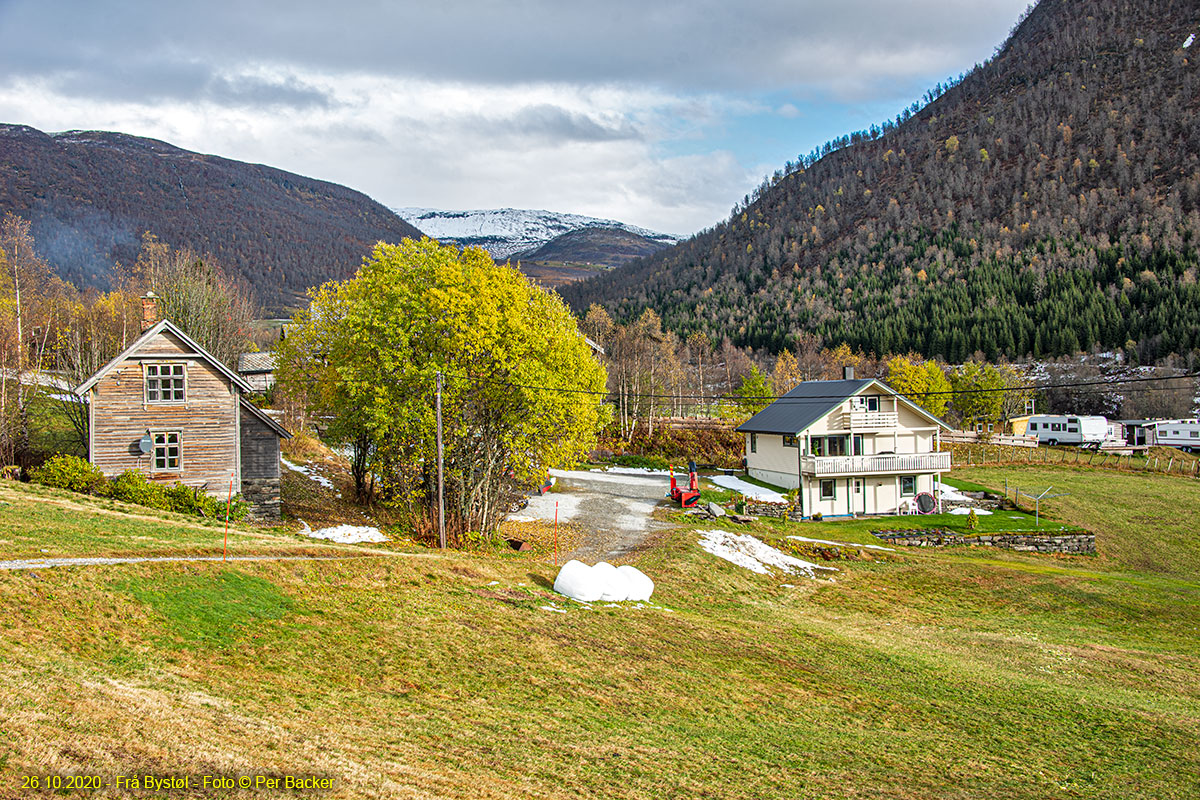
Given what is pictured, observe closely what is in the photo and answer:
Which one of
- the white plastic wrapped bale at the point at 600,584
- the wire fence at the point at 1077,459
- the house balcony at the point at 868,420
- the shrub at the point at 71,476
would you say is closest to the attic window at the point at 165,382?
the shrub at the point at 71,476

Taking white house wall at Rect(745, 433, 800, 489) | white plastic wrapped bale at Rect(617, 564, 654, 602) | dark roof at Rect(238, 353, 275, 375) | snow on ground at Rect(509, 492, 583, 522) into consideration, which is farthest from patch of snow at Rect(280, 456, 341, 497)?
white house wall at Rect(745, 433, 800, 489)

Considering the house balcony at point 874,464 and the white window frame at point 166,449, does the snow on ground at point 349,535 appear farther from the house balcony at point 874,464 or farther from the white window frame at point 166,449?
the house balcony at point 874,464

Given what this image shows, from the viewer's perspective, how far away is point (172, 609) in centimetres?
1358

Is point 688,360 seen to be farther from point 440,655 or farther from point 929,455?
point 440,655

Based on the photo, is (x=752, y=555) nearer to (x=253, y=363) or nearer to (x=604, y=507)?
(x=604, y=507)

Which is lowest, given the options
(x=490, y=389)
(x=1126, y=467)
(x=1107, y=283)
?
(x=1126, y=467)

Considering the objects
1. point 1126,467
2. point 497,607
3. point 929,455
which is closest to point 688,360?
point 1126,467

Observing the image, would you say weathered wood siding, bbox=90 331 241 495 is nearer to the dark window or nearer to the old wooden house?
the old wooden house

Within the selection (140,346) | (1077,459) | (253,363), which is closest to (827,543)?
(140,346)

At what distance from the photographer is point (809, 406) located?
48.9 meters

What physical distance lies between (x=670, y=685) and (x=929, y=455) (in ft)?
124

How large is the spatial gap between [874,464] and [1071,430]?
183 feet

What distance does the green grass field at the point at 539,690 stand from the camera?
9.03 m

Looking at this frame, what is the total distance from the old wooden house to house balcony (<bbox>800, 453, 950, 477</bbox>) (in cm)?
3119
